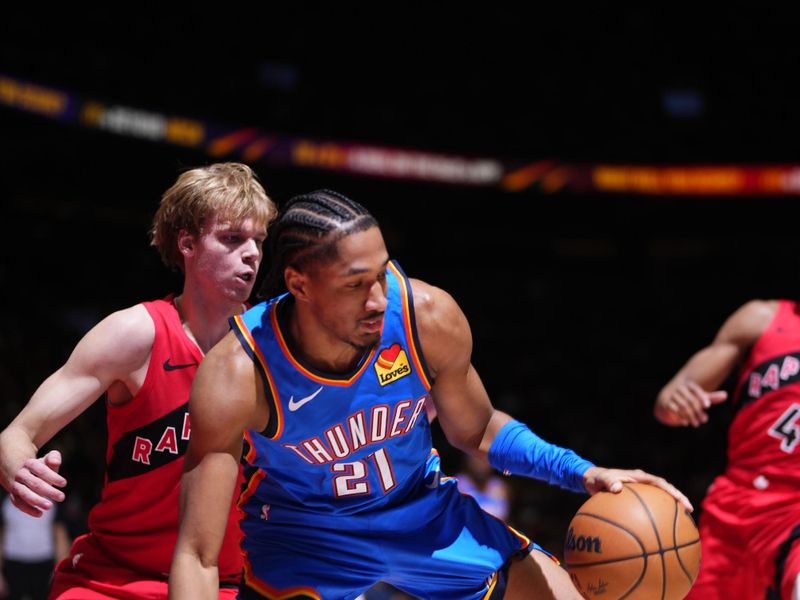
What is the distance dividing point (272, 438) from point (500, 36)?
51.8 ft

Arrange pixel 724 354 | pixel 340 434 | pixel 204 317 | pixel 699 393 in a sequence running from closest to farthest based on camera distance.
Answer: pixel 340 434
pixel 204 317
pixel 699 393
pixel 724 354

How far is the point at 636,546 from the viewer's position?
274cm

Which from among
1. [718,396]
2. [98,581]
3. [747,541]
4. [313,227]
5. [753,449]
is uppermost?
[313,227]

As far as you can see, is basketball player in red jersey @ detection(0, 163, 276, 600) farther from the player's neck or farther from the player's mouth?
the player's mouth

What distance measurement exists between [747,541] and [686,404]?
627 millimetres

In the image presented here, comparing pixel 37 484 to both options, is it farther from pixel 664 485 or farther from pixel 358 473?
pixel 664 485

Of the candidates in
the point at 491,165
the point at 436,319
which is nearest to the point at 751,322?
the point at 436,319

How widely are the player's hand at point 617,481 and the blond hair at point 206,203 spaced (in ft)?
4.27

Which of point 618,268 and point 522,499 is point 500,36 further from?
point 522,499

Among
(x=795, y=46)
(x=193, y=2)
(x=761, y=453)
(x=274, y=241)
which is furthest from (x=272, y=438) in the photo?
(x=795, y=46)

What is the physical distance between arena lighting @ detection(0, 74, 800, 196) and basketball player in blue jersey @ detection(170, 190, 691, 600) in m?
10.3

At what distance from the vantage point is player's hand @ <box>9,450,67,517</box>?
2.62 meters

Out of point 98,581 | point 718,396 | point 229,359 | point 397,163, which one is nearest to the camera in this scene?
point 229,359

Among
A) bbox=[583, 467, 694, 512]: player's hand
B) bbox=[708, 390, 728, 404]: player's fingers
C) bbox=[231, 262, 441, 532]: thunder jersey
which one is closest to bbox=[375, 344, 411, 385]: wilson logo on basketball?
bbox=[231, 262, 441, 532]: thunder jersey
